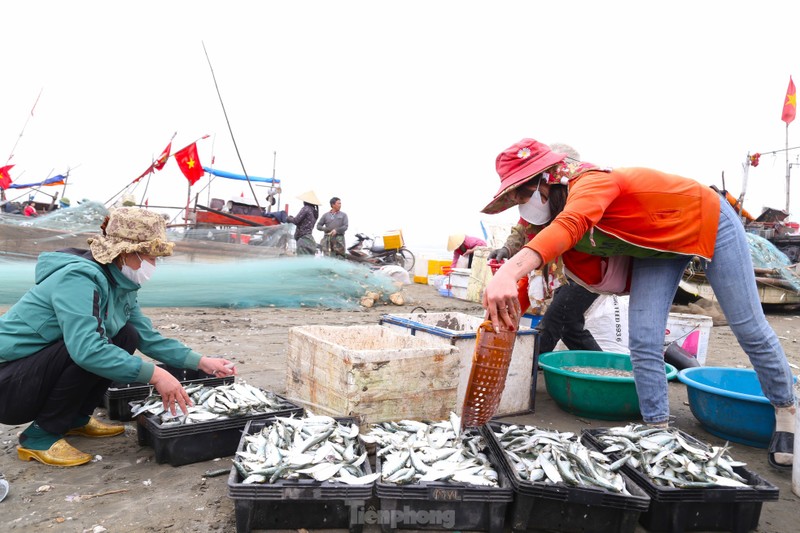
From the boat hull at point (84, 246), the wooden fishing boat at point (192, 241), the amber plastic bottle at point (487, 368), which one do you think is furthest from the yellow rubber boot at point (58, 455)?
the wooden fishing boat at point (192, 241)

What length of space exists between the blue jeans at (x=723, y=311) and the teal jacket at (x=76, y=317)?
2599mm

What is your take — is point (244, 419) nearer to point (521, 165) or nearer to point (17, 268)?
point (521, 165)

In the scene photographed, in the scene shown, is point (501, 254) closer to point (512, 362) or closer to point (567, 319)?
point (512, 362)

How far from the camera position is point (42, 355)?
2.85m

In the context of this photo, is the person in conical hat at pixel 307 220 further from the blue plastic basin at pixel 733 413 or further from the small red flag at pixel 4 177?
the small red flag at pixel 4 177

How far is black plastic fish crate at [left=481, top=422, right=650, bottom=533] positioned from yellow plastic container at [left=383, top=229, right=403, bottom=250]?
48.8 ft

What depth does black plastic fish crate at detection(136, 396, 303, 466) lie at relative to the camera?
293 cm

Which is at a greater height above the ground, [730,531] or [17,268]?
[17,268]

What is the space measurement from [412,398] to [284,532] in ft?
3.79

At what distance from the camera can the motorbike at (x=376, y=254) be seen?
54.8 ft

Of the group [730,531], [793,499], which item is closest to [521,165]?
[730,531]

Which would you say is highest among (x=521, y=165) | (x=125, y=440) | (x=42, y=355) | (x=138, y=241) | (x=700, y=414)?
(x=521, y=165)

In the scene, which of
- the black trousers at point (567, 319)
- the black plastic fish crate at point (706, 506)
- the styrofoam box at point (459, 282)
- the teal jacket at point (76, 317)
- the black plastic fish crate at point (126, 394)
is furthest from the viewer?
the styrofoam box at point (459, 282)

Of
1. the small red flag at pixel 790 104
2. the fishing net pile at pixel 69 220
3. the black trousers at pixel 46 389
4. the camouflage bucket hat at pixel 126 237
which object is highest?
the small red flag at pixel 790 104
